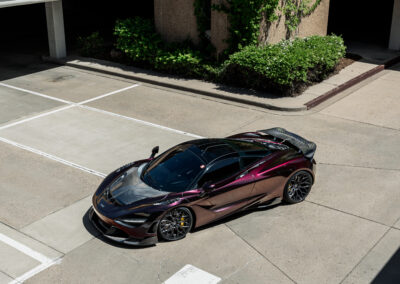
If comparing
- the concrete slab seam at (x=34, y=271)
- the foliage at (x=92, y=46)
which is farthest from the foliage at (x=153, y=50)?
the concrete slab seam at (x=34, y=271)

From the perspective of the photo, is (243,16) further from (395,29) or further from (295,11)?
(395,29)

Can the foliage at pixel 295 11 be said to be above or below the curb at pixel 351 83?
above

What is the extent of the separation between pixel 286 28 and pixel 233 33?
231 cm

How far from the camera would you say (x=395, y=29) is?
1992 cm

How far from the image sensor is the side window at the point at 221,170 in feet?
28.7

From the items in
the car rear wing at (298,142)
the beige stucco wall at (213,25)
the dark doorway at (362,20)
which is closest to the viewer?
the car rear wing at (298,142)

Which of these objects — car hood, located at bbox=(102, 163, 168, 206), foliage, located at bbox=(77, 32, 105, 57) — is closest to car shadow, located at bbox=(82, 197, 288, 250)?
car hood, located at bbox=(102, 163, 168, 206)

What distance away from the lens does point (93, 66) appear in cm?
1883

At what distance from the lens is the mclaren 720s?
8367 millimetres

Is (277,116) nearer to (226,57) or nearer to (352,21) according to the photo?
(226,57)

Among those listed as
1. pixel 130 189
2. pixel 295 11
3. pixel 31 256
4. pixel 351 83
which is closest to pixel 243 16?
pixel 295 11

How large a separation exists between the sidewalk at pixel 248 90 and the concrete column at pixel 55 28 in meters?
0.53

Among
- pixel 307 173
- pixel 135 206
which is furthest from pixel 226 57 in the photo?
pixel 135 206

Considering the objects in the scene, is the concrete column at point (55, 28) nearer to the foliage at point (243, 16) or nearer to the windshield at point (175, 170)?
the foliage at point (243, 16)
